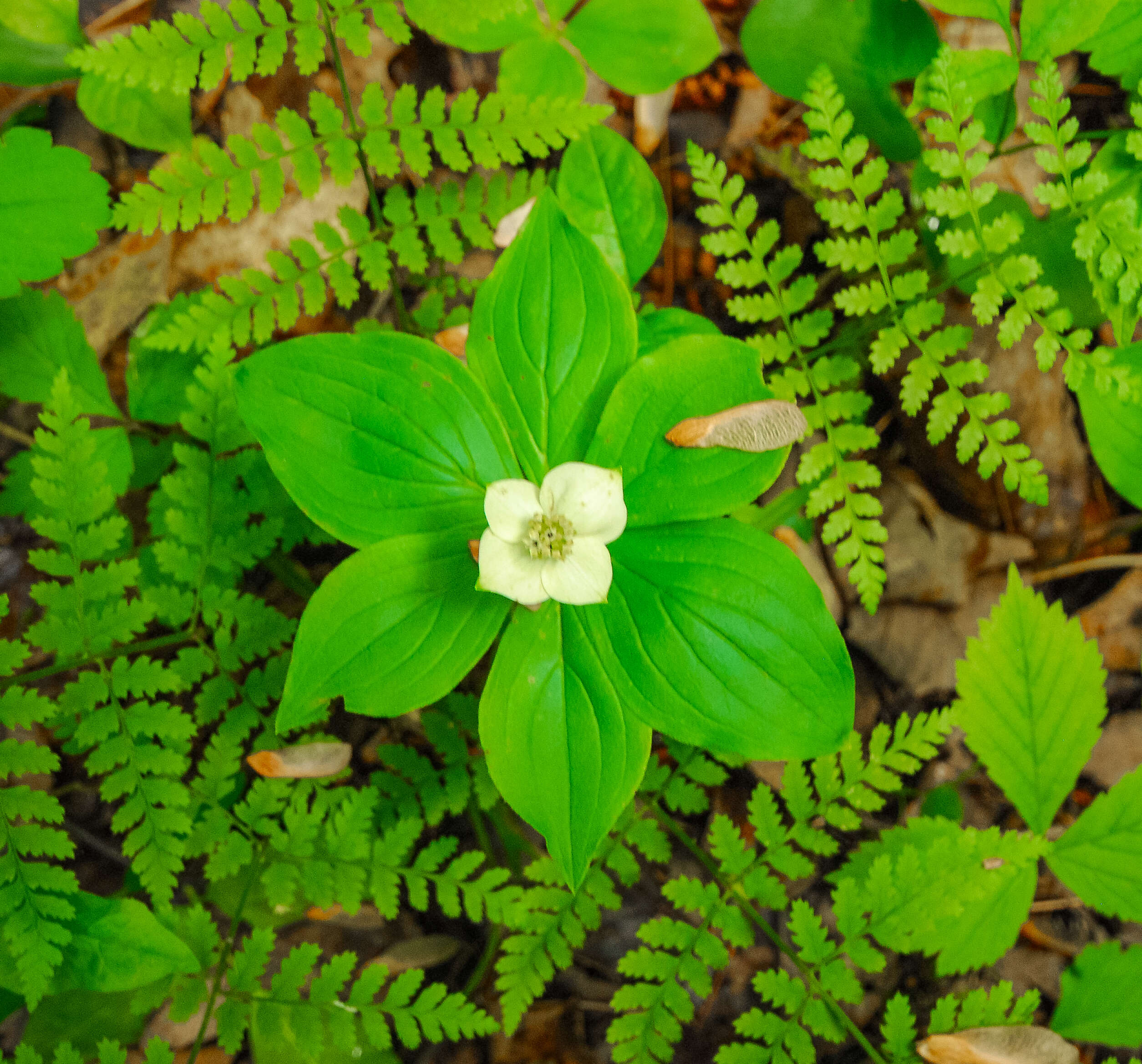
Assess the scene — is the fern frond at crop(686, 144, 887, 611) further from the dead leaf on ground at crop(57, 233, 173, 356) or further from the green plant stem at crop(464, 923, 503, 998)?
the dead leaf on ground at crop(57, 233, 173, 356)

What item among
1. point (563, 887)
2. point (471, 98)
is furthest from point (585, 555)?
point (471, 98)

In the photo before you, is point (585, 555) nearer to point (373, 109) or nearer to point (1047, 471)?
point (373, 109)

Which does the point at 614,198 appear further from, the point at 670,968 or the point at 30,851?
the point at 30,851

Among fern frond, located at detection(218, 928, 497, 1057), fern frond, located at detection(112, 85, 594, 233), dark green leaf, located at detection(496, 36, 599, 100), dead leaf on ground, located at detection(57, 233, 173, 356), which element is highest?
dark green leaf, located at detection(496, 36, 599, 100)

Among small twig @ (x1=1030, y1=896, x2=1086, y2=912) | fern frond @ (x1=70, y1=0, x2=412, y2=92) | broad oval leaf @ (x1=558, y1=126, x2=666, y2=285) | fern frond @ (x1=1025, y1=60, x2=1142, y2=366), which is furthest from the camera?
small twig @ (x1=1030, y1=896, x2=1086, y2=912)

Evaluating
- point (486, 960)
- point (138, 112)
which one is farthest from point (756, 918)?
point (138, 112)

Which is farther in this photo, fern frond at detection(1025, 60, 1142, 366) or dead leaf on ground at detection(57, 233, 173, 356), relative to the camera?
dead leaf on ground at detection(57, 233, 173, 356)

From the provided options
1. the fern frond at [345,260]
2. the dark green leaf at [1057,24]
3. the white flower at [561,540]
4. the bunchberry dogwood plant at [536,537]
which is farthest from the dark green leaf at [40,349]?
the dark green leaf at [1057,24]

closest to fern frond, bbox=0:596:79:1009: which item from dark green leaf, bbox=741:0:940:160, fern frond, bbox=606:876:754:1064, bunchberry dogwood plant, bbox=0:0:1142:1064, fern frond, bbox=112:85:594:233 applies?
bunchberry dogwood plant, bbox=0:0:1142:1064
